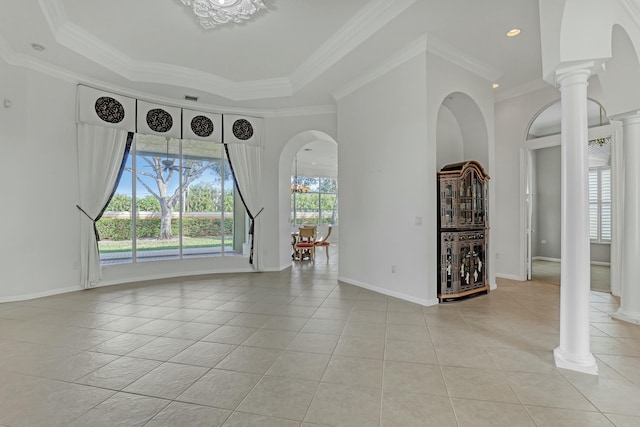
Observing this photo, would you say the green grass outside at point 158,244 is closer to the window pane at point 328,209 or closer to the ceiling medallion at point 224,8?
the ceiling medallion at point 224,8

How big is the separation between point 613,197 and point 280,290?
5.52 m

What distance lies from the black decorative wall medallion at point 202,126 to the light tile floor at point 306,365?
3.54 meters

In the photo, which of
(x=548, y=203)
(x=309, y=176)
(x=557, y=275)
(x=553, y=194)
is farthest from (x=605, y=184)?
(x=309, y=176)

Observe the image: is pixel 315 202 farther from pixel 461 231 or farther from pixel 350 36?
pixel 350 36

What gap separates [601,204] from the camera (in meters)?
7.60

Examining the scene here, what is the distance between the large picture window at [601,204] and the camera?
7523 millimetres

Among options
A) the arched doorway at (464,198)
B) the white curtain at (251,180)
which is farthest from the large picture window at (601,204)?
the white curtain at (251,180)

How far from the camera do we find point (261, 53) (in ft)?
16.3

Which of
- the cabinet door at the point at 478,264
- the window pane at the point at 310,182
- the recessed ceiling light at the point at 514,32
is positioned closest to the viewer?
the recessed ceiling light at the point at 514,32

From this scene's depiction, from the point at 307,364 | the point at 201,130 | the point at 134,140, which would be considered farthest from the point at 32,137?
the point at 307,364

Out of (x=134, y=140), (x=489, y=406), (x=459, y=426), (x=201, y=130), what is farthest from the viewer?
(x=201, y=130)

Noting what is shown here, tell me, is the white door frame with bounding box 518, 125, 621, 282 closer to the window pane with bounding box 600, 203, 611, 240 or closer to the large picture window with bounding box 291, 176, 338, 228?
the window pane with bounding box 600, 203, 611, 240

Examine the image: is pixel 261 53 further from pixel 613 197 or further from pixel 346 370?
pixel 613 197

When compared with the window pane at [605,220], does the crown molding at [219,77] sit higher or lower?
higher
